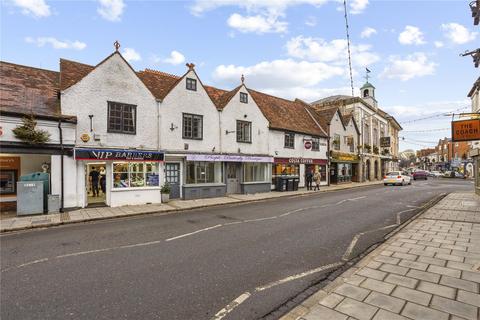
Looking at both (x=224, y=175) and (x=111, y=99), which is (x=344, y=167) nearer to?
(x=224, y=175)

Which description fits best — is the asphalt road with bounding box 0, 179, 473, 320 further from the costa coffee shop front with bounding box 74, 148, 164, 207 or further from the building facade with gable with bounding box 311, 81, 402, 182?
the building facade with gable with bounding box 311, 81, 402, 182

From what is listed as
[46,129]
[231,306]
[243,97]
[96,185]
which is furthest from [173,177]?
[231,306]

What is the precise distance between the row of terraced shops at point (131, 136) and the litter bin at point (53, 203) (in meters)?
0.43

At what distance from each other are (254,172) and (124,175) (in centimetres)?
997

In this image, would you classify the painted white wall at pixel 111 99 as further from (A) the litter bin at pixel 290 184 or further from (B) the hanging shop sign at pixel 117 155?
(A) the litter bin at pixel 290 184

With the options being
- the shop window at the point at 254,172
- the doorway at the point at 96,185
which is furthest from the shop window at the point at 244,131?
the doorway at the point at 96,185

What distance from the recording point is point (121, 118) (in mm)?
14070

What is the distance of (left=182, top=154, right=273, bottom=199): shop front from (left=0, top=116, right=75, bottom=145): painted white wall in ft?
20.4

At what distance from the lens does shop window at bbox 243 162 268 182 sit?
65.8 feet

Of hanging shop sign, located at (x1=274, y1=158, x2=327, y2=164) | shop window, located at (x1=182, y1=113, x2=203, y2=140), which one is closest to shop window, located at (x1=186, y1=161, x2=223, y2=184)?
shop window, located at (x1=182, y1=113, x2=203, y2=140)

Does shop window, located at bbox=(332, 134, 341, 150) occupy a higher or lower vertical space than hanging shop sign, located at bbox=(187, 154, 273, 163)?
higher

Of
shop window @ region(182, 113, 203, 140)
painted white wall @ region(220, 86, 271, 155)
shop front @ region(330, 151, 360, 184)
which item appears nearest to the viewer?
shop window @ region(182, 113, 203, 140)

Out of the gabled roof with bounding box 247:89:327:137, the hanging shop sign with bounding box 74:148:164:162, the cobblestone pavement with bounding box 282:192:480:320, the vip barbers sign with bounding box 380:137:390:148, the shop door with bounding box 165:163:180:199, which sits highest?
the gabled roof with bounding box 247:89:327:137

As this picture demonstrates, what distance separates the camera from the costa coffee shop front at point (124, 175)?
12.7 m
